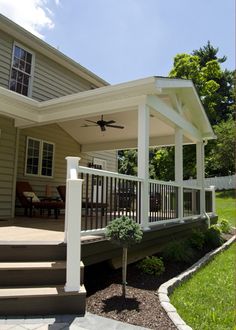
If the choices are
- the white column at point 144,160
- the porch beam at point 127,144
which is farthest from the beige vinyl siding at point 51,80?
the white column at point 144,160

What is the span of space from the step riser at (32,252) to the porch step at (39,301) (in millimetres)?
554

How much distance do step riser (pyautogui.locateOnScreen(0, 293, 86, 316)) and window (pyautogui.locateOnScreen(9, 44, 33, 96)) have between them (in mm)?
7036

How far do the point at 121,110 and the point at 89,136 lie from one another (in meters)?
4.46

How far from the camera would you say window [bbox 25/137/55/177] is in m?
9.62

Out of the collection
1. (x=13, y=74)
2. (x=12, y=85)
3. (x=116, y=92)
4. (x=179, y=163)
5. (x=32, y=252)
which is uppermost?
(x=13, y=74)

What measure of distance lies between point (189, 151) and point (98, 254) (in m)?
20.3

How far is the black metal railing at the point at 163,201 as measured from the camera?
695 cm

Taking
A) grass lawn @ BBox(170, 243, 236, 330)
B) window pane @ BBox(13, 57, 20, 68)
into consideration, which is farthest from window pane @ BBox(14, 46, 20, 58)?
grass lawn @ BBox(170, 243, 236, 330)

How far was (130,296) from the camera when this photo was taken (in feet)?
13.9

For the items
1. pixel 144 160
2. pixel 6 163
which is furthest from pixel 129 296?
pixel 6 163

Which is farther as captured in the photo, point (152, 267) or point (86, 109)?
point (86, 109)

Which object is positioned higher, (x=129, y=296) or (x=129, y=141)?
(x=129, y=141)

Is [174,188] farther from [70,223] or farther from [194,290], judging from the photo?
[70,223]

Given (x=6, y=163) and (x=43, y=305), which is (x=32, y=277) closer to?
(x=43, y=305)
